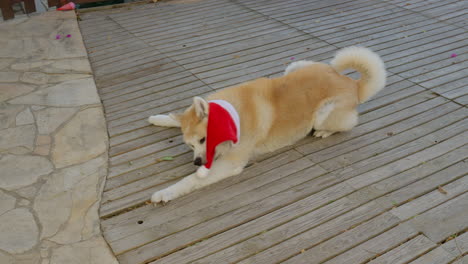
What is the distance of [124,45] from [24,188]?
300 centimetres

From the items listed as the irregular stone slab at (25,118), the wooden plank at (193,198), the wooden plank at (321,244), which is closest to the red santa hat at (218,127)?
the wooden plank at (193,198)

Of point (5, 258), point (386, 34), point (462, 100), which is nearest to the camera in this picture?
point (5, 258)

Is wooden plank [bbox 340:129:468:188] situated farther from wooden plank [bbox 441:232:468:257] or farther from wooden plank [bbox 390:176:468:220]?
wooden plank [bbox 441:232:468:257]

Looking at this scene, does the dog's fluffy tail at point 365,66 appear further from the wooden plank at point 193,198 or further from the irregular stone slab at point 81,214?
the irregular stone slab at point 81,214

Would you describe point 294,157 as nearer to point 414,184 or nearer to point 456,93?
point 414,184

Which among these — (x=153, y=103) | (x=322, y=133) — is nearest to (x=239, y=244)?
(x=322, y=133)

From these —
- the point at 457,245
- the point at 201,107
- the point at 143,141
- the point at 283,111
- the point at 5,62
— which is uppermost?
the point at 201,107

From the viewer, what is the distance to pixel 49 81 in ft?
16.2

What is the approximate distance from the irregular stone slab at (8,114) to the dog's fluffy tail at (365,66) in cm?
322

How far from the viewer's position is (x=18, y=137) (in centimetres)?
Answer: 395

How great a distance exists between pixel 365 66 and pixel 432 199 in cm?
137

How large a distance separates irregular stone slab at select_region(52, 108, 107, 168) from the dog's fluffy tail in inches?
93.7

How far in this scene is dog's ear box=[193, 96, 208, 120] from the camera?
3.12 metres

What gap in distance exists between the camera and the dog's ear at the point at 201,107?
3115mm
